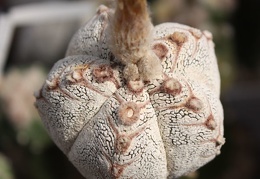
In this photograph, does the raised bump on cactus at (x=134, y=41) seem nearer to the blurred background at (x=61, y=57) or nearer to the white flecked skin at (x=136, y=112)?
the white flecked skin at (x=136, y=112)

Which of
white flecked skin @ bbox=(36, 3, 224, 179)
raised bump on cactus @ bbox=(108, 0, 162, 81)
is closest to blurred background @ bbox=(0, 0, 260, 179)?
white flecked skin @ bbox=(36, 3, 224, 179)

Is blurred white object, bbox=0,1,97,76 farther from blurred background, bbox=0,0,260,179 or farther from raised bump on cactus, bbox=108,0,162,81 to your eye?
raised bump on cactus, bbox=108,0,162,81

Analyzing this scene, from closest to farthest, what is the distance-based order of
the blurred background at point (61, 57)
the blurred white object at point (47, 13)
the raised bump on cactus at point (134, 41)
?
the raised bump on cactus at point (134, 41)
the blurred background at point (61, 57)
the blurred white object at point (47, 13)

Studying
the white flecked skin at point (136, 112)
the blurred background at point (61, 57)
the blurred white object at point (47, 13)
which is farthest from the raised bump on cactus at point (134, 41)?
the blurred white object at point (47, 13)

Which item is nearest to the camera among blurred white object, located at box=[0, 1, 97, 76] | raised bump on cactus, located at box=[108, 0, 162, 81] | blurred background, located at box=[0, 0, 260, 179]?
raised bump on cactus, located at box=[108, 0, 162, 81]

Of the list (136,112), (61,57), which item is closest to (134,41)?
(136,112)

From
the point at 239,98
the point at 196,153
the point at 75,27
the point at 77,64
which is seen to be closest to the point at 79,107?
the point at 77,64
